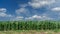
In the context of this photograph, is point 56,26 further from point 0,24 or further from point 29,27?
point 0,24

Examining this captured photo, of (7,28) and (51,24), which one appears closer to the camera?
(7,28)

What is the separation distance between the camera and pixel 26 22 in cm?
3147

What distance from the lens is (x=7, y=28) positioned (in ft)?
99.2

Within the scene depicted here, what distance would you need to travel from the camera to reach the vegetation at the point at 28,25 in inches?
1198

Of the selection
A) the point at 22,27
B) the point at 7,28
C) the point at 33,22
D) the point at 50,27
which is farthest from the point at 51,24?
the point at 7,28

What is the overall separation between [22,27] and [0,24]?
13.7 feet

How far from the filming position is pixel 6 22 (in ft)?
102

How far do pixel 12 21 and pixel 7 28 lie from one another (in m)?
1.91

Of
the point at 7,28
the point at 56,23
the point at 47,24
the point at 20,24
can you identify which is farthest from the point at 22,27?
the point at 56,23

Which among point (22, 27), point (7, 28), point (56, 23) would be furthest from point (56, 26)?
point (7, 28)

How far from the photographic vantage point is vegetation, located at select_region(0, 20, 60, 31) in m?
30.4

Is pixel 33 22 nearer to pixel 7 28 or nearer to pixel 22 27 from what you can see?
pixel 22 27

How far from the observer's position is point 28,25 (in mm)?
31234

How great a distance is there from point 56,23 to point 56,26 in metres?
0.62
